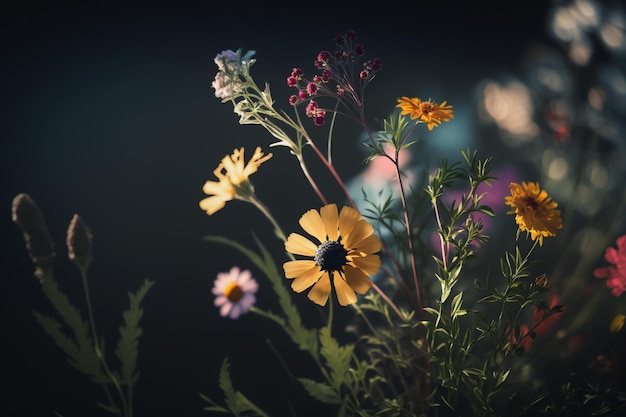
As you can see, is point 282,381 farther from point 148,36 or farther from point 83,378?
point 148,36

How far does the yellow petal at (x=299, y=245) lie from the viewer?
1.29 feet

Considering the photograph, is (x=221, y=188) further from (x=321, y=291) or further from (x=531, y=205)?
(x=531, y=205)

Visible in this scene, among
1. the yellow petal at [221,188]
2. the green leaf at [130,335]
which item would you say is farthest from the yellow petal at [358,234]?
the green leaf at [130,335]

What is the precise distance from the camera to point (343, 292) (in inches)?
15.3

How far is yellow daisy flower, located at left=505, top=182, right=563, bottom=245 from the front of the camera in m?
0.37

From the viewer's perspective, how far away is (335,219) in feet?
1.28

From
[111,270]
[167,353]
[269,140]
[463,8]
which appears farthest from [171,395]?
[463,8]

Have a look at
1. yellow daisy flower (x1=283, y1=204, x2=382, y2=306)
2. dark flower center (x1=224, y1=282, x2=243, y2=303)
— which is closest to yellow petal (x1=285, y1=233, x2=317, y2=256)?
yellow daisy flower (x1=283, y1=204, x2=382, y2=306)

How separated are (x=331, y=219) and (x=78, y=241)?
26 cm

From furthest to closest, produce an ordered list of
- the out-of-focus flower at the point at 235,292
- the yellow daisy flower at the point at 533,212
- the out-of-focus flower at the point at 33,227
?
the out-of-focus flower at the point at 235,292 → the out-of-focus flower at the point at 33,227 → the yellow daisy flower at the point at 533,212

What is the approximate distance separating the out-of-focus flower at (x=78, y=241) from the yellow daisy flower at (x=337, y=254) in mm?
223

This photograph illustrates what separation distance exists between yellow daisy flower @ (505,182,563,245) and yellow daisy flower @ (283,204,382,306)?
0.33 ft

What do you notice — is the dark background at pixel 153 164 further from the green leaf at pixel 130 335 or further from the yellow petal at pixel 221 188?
the yellow petal at pixel 221 188

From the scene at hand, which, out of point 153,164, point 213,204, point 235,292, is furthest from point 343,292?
point 153,164
